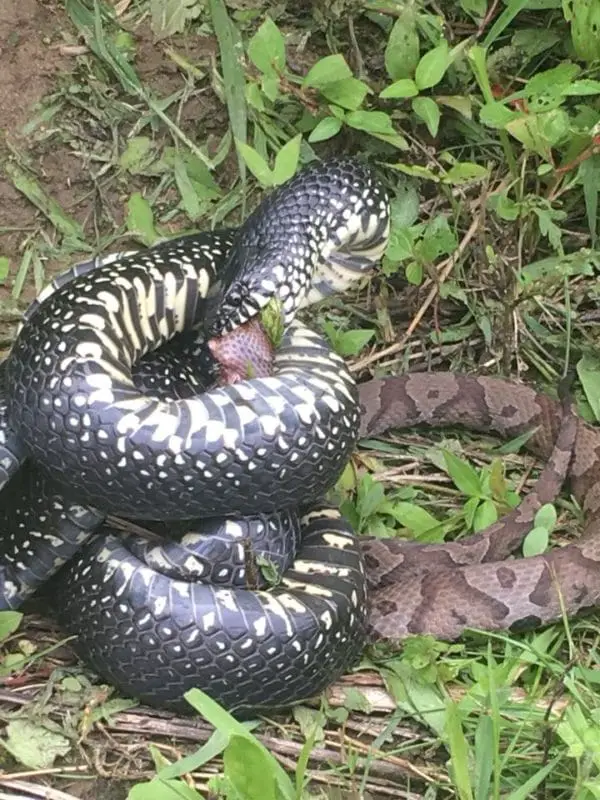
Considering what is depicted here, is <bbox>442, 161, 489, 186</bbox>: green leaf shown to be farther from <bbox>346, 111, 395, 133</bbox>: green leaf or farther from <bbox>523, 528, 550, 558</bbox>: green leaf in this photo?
<bbox>523, 528, 550, 558</bbox>: green leaf

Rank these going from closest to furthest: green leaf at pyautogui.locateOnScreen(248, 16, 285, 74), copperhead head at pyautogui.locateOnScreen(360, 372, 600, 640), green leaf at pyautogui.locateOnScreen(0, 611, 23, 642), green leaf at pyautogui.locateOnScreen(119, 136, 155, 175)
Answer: green leaf at pyautogui.locateOnScreen(0, 611, 23, 642) < copperhead head at pyautogui.locateOnScreen(360, 372, 600, 640) < green leaf at pyautogui.locateOnScreen(248, 16, 285, 74) < green leaf at pyautogui.locateOnScreen(119, 136, 155, 175)

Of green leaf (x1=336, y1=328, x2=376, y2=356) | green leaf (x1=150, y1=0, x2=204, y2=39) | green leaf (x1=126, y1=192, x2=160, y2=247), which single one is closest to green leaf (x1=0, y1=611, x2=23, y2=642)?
green leaf (x1=336, y1=328, x2=376, y2=356)

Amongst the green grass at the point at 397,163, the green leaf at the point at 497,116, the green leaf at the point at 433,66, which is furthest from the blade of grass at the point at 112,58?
the green leaf at the point at 497,116

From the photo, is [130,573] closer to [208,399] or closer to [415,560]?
[208,399]

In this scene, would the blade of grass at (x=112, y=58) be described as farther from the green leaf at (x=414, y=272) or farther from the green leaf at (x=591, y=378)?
the green leaf at (x=591, y=378)

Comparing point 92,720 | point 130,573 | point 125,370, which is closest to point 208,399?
point 125,370

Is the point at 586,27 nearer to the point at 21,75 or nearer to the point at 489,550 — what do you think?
the point at 489,550

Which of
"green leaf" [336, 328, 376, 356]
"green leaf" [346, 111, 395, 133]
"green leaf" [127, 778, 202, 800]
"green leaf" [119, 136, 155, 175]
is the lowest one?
"green leaf" [336, 328, 376, 356]
